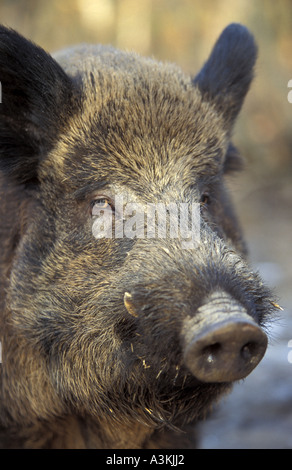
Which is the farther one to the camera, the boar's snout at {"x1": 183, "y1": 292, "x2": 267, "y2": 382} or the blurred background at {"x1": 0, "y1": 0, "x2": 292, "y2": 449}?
the blurred background at {"x1": 0, "y1": 0, "x2": 292, "y2": 449}

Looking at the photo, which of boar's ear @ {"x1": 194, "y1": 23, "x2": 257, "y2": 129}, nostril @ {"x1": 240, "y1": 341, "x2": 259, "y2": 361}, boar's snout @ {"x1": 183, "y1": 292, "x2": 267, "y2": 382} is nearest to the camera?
boar's snout @ {"x1": 183, "y1": 292, "x2": 267, "y2": 382}

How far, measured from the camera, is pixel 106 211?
347cm

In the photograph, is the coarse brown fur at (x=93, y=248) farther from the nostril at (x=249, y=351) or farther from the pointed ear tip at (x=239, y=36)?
the pointed ear tip at (x=239, y=36)

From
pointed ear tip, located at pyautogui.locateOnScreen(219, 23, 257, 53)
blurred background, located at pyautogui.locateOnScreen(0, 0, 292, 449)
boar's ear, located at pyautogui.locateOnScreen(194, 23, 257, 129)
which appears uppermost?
blurred background, located at pyautogui.locateOnScreen(0, 0, 292, 449)

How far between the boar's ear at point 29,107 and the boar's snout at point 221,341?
57.6 inches

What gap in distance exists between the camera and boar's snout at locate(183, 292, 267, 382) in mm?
2570

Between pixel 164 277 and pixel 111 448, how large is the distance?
5.16 ft

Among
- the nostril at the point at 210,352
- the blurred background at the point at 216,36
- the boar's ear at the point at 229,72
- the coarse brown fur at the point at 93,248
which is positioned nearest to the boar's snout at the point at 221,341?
the nostril at the point at 210,352

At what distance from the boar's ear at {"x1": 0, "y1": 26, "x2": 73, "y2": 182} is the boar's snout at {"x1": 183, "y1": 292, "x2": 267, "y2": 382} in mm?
1464

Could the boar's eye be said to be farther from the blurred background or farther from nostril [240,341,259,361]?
the blurred background

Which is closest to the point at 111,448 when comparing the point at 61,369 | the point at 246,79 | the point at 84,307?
the point at 61,369

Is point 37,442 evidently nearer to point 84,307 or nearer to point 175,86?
point 84,307

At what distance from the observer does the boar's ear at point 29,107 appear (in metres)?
3.55

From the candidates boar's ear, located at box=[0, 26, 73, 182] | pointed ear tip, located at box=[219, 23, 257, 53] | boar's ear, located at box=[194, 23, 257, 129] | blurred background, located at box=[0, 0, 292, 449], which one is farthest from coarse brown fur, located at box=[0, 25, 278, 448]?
blurred background, located at box=[0, 0, 292, 449]
